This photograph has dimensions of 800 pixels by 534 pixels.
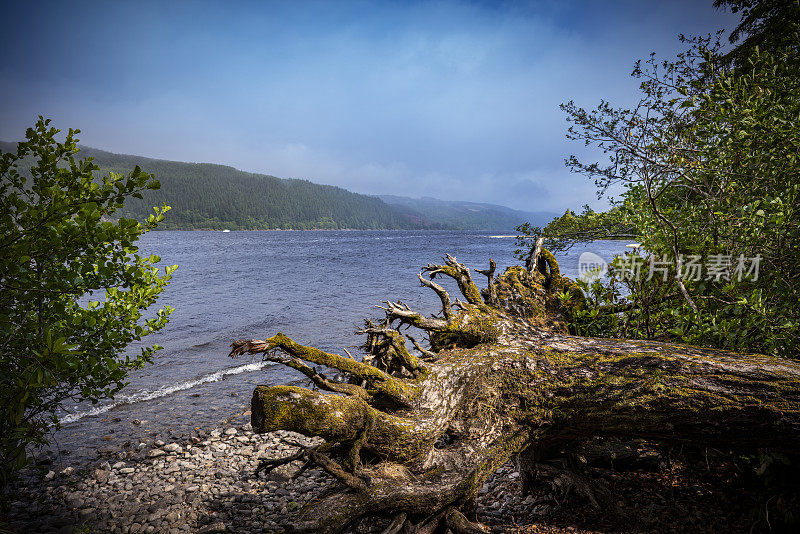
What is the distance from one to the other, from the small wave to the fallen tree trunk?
382 inches

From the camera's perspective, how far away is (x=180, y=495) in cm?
664

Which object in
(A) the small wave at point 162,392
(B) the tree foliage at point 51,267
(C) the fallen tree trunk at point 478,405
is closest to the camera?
(C) the fallen tree trunk at point 478,405

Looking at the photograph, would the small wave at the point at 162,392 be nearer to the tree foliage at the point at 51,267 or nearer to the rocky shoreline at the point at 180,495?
the rocky shoreline at the point at 180,495

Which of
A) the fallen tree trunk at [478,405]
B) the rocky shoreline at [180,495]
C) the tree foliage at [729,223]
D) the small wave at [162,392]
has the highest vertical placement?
the tree foliage at [729,223]

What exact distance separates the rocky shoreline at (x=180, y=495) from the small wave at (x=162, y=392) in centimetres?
326

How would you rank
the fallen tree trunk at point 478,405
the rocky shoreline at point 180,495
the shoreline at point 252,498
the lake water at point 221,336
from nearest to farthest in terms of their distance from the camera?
the fallen tree trunk at point 478,405, the shoreline at point 252,498, the rocky shoreline at point 180,495, the lake water at point 221,336

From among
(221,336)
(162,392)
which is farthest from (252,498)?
(221,336)

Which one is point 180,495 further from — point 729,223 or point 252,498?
point 729,223

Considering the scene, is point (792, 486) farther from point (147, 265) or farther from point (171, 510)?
point (147, 265)

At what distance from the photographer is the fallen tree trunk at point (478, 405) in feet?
12.1

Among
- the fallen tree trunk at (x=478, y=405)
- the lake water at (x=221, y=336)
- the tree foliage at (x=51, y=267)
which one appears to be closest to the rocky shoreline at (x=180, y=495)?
the fallen tree trunk at (x=478, y=405)

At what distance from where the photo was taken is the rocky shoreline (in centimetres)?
568

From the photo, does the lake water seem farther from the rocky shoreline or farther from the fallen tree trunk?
the fallen tree trunk

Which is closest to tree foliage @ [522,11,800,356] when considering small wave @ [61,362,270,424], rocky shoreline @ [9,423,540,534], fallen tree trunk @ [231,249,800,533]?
fallen tree trunk @ [231,249,800,533]
